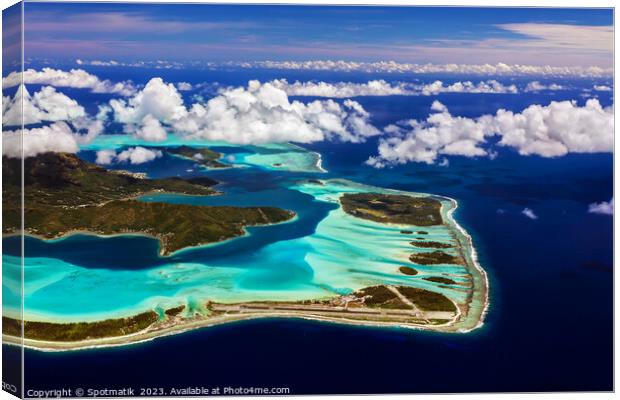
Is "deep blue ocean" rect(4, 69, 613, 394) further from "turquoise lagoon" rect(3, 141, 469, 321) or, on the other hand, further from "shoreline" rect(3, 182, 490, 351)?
"turquoise lagoon" rect(3, 141, 469, 321)

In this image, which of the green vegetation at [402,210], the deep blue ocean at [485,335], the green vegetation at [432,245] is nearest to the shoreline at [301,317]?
the deep blue ocean at [485,335]

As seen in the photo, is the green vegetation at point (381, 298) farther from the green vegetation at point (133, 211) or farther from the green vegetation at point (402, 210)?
the green vegetation at point (133, 211)

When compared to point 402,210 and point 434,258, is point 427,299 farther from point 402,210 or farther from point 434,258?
point 402,210

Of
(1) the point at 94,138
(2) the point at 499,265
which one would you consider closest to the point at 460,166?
(2) the point at 499,265

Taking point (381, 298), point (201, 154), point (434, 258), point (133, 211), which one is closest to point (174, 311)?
point (381, 298)

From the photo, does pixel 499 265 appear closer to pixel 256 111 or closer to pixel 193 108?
pixel 256 111

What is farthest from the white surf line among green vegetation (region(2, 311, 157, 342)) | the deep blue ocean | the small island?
green vegetation (region(2, 311, 157, 342))
